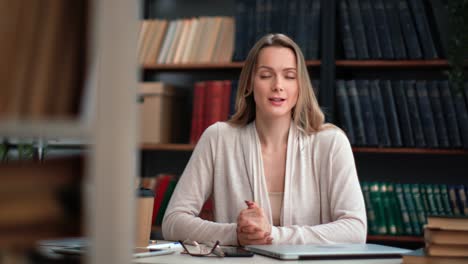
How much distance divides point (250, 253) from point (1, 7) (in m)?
0.96

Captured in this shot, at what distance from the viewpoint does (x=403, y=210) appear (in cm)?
318

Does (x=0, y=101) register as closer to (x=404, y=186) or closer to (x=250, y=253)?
(x=250, y=253)

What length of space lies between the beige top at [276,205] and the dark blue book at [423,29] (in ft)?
3.94

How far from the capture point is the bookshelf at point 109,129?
869mm

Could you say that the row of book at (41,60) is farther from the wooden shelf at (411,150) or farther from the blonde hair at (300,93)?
the wooden shelf at (411,150)

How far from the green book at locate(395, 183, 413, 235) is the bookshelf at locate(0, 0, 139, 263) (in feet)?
8.10

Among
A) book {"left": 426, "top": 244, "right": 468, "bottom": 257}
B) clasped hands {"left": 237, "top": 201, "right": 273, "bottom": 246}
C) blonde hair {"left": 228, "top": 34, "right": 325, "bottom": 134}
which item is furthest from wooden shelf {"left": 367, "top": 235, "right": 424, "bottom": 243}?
book {"left": 426, "top": 244, "right": 468, "bottom": 257}

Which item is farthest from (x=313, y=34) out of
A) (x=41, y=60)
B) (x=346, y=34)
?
(x=41, y=60)

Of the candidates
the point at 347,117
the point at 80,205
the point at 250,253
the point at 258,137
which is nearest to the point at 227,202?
the point at 258,137

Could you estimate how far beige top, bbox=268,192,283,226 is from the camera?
7.83ft

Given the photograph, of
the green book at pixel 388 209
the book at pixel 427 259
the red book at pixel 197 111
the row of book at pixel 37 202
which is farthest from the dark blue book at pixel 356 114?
the row of book at pixel 37 202

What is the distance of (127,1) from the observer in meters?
0.89

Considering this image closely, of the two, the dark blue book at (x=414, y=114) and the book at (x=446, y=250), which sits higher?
the dark blue book at (x=414, y=114)

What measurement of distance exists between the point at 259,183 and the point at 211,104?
1.08m
